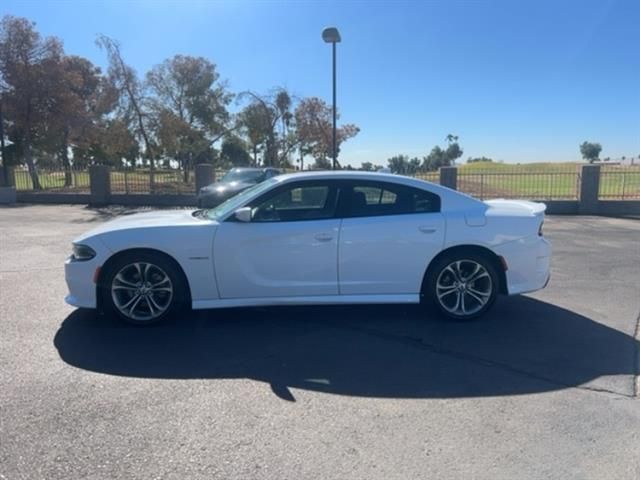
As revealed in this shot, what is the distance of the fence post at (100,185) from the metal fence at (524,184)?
13.7 metres

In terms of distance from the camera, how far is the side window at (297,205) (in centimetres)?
501

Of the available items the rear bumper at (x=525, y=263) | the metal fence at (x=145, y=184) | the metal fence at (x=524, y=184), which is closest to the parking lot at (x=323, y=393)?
the rear bumper at (x=525, y=263)

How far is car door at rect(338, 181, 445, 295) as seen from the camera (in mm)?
4992

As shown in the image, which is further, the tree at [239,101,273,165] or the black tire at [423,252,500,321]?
the tree at [239,101,273,165]

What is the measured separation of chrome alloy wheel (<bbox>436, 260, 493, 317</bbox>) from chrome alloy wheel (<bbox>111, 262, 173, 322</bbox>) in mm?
2741

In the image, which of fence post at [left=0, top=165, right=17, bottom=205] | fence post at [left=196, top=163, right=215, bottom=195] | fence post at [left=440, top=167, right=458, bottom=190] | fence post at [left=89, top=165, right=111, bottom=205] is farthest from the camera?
fence post at [left=0, top=165, right=17, bottom=205]

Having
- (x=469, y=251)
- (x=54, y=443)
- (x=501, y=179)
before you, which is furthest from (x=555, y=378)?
(x=501, y=179)

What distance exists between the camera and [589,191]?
53.6ft

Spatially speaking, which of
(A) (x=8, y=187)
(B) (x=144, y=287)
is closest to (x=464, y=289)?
(B) (x=144, y=287)

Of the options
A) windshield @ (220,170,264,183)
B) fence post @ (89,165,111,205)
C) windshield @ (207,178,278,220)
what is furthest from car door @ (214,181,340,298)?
fence post @ (89,165,111,205)

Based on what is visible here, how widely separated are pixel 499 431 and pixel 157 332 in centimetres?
316

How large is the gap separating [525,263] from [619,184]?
537 inches

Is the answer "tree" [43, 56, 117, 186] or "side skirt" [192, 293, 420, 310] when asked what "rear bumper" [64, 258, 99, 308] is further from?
"tree" [43, 56, 117, 186]

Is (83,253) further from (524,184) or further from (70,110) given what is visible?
(70,110)
